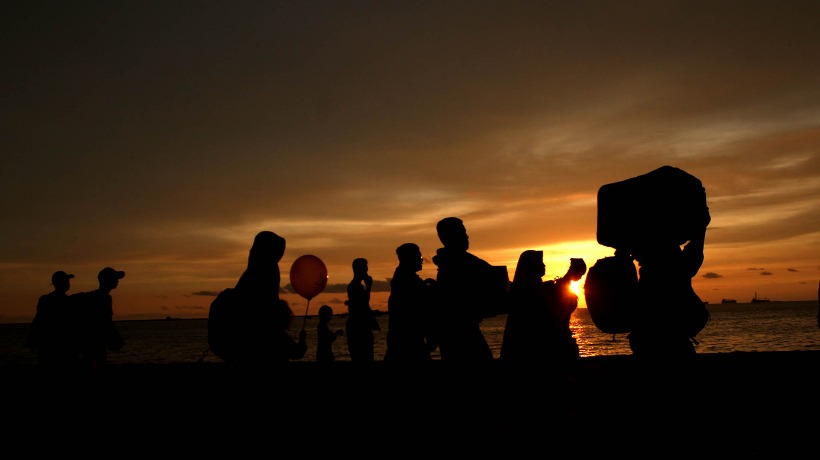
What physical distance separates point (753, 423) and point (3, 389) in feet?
34.5

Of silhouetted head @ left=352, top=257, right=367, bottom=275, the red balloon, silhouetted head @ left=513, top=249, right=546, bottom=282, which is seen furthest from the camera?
the red balloon

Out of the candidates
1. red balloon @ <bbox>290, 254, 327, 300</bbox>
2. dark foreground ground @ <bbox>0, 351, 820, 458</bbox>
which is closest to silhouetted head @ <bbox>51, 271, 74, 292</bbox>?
dark foreground ground @ <bbox>0, 351, 820, 458</bbox>

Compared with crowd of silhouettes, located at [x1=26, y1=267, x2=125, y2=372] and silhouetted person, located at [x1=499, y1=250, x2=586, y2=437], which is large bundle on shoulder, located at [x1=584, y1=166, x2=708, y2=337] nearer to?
silhouetted person, located at [x1=499, y1=250, x2=586, y2=437]

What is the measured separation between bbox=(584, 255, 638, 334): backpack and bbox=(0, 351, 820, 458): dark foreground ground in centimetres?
45

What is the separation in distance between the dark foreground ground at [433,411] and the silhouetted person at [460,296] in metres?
0.23

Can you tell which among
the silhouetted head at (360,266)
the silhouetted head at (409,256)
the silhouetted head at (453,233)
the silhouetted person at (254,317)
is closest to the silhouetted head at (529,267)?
the silhouetted head at (453,233)

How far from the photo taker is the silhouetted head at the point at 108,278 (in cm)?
1043

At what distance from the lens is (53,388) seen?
9867mm

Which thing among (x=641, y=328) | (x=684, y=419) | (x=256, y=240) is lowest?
(x=684, y=419)

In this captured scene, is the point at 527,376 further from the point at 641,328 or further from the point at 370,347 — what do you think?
the point at 370,347

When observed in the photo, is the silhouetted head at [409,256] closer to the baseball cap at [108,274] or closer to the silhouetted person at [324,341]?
the baseball cap at [108,274]

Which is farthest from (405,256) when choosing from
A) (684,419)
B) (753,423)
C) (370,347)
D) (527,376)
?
(370,347)

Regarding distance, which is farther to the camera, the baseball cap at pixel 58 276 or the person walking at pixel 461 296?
the baseball cap at pixel 58 276

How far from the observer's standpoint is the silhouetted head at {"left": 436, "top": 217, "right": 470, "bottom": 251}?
613cm
